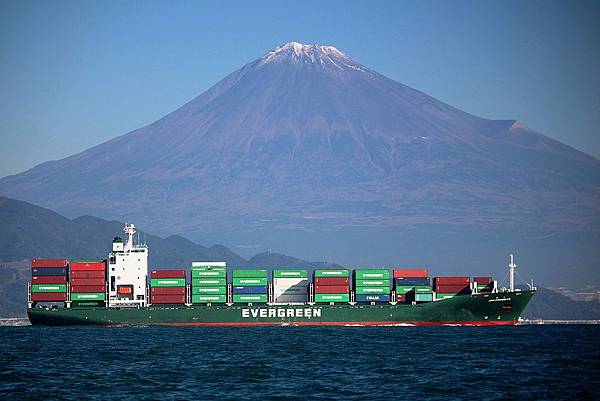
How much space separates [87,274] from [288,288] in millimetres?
19929

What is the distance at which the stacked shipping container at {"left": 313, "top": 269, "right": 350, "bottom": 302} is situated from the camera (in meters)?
101

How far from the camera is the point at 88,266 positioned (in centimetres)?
10144

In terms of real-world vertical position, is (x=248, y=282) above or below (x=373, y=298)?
above

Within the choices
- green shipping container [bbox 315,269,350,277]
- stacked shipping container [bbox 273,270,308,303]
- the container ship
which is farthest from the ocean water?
stacked shipping container [bbox 273,270,308,303]

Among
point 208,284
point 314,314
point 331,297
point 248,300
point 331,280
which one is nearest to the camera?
point 314,314

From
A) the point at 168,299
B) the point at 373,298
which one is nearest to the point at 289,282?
the point at 373,298

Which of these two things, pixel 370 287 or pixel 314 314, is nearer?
pixel 314 314

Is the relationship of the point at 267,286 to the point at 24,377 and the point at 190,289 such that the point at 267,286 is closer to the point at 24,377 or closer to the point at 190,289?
the point at 190,289

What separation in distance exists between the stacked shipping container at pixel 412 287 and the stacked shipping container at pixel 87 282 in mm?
28811

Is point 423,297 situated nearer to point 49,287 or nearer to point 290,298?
point 290,298

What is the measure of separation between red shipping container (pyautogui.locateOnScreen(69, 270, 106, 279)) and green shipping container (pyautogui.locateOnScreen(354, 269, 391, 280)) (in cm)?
2481

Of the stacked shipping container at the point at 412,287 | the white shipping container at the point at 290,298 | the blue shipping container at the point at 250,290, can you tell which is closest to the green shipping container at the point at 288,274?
the white shipping container at the point at 290,298

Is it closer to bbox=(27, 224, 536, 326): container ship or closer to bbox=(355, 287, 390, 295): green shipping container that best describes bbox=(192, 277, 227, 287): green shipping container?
bbox=(27, 224, 536, 326): container ship

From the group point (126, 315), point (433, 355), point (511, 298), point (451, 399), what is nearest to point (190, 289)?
point (126, 315)
